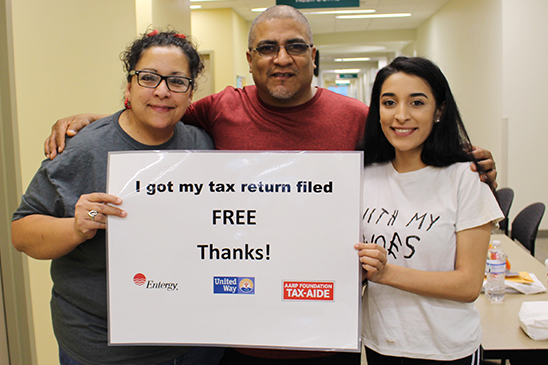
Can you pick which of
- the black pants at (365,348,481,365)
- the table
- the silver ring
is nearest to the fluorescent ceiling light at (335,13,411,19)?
the table

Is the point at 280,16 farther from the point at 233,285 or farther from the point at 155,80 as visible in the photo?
the point at 233,285

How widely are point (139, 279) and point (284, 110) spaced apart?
87 centimetres

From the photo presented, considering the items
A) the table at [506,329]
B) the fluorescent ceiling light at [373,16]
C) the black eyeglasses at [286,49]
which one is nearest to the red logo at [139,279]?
the black eyeglasses at [286,49]

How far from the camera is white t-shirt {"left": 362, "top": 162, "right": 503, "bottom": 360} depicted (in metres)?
1.35

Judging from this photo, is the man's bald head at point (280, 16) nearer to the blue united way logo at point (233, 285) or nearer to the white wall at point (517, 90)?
the blue united way logo at point (233, 285)

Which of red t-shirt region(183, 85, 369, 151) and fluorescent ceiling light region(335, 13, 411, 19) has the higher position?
fluorescent ceiling light region(335, 13, 411, 19)

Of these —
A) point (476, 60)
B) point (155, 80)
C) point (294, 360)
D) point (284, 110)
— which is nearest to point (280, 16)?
point (284, 110)

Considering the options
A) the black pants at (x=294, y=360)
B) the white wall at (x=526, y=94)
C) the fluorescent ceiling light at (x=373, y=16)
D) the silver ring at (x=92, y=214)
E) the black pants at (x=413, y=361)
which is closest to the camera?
the silver ring at (x=92, y=214)

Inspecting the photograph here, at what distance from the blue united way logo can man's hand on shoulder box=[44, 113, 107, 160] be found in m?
0.70

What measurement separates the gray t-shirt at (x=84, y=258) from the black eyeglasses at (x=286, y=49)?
560mm

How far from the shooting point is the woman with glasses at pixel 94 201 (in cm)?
132

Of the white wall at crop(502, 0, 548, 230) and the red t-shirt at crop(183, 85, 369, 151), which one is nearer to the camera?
the red t-shirt at crop(183, 85, 369, 151)

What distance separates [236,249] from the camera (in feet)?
4.32

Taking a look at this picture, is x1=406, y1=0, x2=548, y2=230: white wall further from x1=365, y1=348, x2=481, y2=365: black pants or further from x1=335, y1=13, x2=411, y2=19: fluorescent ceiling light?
x1=365, y1=348, x2=481, y2=365: black pants
